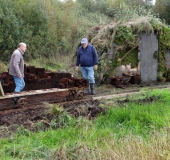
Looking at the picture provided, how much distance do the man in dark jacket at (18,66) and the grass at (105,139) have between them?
2.86m

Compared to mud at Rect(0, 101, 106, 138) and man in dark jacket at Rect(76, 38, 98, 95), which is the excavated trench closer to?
mud at Rect(0, 101, 106, 138)

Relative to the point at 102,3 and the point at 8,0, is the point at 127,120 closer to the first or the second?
the point at 8,0

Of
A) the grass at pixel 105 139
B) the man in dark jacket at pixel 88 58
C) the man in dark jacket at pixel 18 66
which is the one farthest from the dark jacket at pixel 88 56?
the grass at pixel 105 139

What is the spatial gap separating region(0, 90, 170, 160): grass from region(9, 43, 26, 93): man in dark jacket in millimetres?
2859

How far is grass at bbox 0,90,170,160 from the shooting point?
4984mm

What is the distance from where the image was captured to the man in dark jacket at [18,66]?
10141 millimetres

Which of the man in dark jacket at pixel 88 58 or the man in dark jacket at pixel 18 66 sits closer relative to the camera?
the man in dark jacket at pixel 18 66

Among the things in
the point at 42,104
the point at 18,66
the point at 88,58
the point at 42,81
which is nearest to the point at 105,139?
the point at 42,104

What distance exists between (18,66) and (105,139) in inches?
196

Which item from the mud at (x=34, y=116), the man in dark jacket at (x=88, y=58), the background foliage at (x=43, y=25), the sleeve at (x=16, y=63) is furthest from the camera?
the background foliage at (x=43, y=25)

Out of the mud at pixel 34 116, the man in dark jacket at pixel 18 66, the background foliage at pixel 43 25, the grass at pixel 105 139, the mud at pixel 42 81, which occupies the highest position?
the background foliage at pixel 43 25

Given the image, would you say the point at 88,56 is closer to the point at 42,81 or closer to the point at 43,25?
the point at 42,81

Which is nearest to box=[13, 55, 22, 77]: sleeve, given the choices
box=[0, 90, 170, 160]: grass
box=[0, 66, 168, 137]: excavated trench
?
box=[0, 66, 168, 137]: excavated trench

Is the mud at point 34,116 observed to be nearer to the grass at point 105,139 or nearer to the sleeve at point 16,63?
the grass at point 105,139
